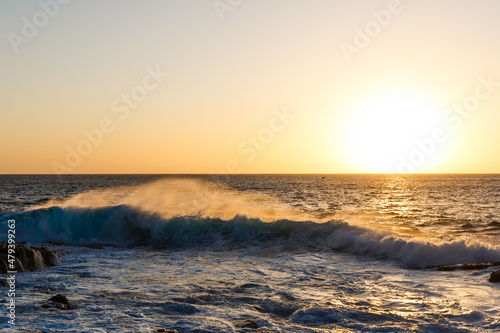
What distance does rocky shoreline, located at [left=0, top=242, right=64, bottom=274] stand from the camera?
14.4 metres

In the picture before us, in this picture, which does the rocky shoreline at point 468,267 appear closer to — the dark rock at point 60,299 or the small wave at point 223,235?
the small wave at point 223,235

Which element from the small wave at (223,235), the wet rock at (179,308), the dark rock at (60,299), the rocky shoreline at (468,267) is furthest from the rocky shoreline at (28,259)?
the rocky shoreline at (468,267)

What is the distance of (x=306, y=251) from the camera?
19.6m

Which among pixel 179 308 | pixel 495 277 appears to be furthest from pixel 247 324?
pixel 495 277

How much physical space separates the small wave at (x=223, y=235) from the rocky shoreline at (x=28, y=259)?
281 inches

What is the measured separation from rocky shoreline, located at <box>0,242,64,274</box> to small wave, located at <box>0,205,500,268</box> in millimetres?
7147

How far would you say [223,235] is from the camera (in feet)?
77.4

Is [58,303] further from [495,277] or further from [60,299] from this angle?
[495,277]

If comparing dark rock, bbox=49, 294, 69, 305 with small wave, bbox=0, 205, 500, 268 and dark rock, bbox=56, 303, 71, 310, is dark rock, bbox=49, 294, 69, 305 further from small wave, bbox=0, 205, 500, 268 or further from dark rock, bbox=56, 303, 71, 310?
small wave, bbox=0, 205, 500, 268

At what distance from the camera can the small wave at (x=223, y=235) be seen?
17.0 metres

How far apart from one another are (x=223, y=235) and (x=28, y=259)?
10.8 m

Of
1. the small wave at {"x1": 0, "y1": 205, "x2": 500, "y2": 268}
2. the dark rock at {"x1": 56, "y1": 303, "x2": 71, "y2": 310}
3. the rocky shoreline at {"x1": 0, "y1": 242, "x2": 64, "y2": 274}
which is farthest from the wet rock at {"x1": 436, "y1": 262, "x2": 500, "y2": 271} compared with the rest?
the rocky shoreline at {"x1": 0, "y1": 242, "x2": 64, "y2": 274}

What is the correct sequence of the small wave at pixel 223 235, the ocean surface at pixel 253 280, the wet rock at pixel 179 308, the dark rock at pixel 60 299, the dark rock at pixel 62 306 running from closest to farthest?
the ocean surface at pixel 253 280, the dark rock at pixel 62 306, the wet rock at pixel 179 308, the dark rock at pixel 60 299, the small wave at pixel 223 235

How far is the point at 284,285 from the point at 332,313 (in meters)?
2.97
